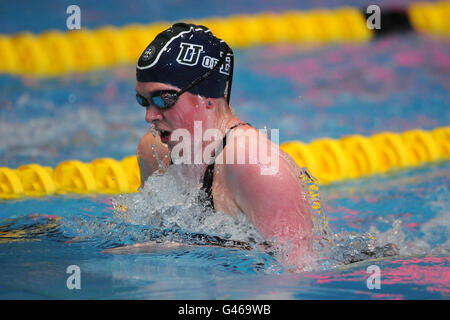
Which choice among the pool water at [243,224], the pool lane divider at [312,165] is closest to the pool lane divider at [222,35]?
the pool water at [243,224]

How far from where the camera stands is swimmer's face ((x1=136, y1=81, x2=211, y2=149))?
2.23m

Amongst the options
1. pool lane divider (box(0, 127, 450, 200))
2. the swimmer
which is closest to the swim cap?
A: the swimmer

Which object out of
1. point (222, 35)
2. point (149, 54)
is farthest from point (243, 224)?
point (222, 35)

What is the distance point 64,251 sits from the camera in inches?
93.6

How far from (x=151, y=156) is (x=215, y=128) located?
0.45 m

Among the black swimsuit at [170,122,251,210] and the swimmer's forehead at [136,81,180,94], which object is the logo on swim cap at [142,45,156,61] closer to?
the swimmer's forehead at [136,81,180,94]

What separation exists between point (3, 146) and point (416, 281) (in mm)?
3322

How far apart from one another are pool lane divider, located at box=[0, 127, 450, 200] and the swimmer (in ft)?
4.28

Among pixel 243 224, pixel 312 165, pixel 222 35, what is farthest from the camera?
pixel 222 35

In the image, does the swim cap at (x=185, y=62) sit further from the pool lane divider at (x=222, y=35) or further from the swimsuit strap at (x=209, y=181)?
the pool lane divider at (x=222, y=35)

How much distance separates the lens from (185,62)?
2.24 m

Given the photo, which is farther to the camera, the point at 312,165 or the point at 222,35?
the point at 222,35

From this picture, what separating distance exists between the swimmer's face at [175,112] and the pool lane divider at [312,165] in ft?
4.35

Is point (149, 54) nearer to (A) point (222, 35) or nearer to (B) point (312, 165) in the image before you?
(B) point (312, 165)
